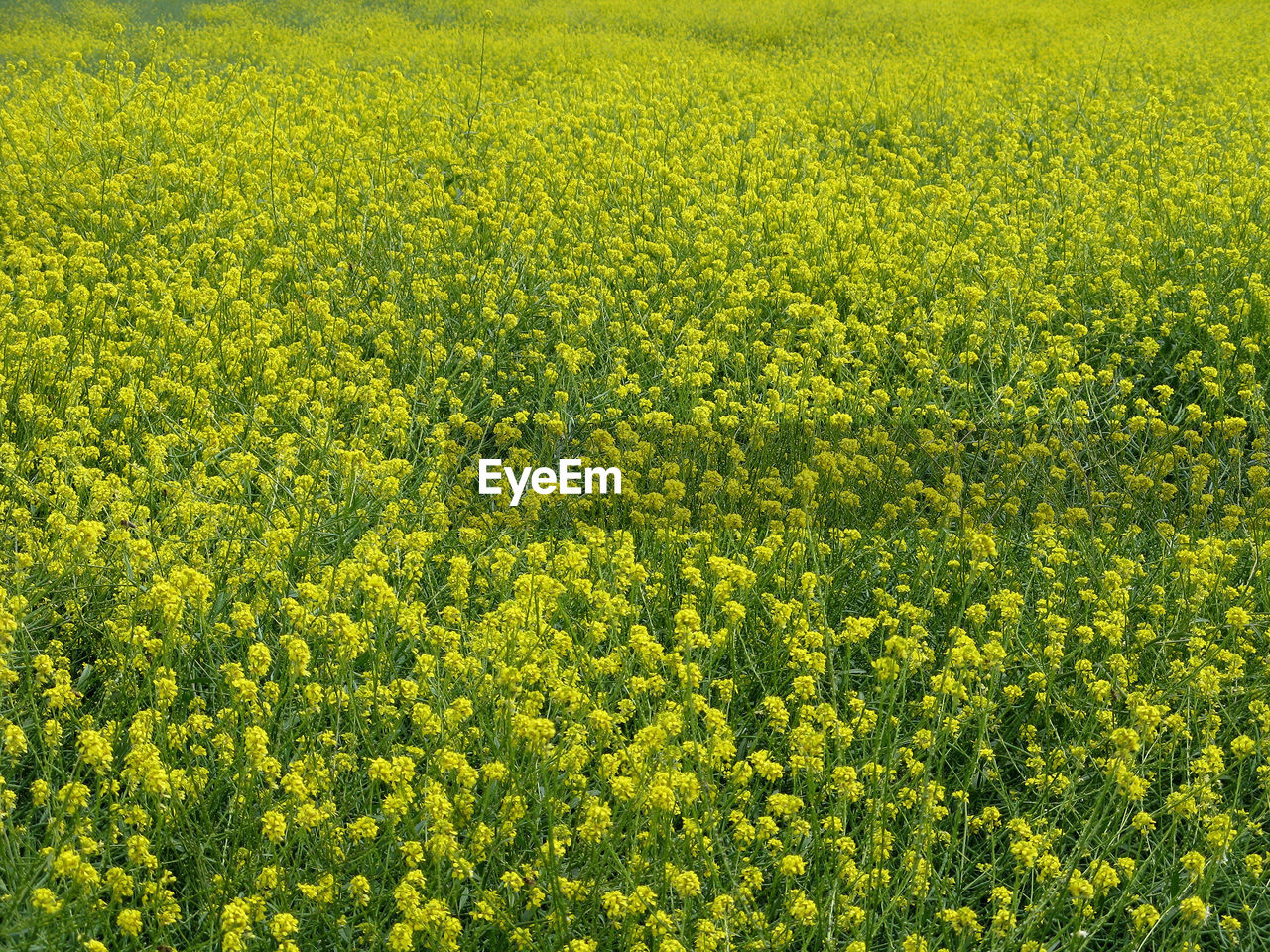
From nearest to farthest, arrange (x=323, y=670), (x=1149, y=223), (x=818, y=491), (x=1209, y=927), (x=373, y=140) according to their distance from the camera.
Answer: (x=1209, y=927)
(x=323, y=670)
(x=818, y=491)
(x=1149, y=223)
(x=373, y=140)

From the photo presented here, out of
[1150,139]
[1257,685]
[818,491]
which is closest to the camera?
[1257,685]

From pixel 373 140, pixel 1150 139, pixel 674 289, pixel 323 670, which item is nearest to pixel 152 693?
pixel 323 670

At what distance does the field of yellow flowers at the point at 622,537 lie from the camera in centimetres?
270

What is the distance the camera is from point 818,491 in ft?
14.1

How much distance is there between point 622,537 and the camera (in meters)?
3.82

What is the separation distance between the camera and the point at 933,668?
3.57m

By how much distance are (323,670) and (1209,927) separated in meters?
2.38

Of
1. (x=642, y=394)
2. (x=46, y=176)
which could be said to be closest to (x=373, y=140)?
(x=46, y=176)

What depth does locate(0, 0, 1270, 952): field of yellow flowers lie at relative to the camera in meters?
2.70

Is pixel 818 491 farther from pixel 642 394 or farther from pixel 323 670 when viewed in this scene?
pixel 323 670

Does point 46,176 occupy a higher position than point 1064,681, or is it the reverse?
point 46,176

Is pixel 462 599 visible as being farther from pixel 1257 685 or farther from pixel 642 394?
pixel 1257 685

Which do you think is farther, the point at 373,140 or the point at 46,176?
the point at 373,140

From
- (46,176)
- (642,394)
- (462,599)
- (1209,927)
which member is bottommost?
(1209,927)
